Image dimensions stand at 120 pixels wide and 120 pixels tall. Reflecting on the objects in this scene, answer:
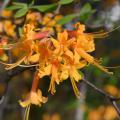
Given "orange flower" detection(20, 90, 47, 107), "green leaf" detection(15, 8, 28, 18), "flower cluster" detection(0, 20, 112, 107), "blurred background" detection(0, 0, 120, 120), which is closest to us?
"flower cluster" detection(0, 20, 112, 107)

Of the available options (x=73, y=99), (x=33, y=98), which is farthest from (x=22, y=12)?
(x=73, y=99)

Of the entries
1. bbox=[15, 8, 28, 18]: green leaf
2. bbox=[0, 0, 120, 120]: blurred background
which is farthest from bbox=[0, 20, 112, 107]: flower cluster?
bbox=[0, 0, 120, 120]: blurred background

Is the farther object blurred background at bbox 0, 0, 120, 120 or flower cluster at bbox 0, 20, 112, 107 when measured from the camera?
blurred background at bbox 0, 0, 120, 120

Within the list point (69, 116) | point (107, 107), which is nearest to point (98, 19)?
point (107, 107)

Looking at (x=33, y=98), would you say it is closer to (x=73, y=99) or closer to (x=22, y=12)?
(x=22, y=12)

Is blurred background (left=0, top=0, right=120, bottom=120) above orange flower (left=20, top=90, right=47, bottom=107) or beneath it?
beneath

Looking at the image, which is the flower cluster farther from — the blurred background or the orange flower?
the blurred background

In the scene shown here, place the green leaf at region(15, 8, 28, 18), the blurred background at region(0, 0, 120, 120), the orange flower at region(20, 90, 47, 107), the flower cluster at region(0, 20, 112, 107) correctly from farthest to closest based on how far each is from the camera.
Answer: the blurred background at region(0, 0, 120, 120) → the green leaf at region(15, 8, 28, 18) → the orange flower at region(20, 90, 47, 107) → the flower cluster at region(0, 20, 112, 107)

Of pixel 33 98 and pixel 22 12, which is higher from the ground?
pixel 22 12

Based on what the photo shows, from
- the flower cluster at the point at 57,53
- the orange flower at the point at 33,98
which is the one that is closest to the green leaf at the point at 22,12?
the flower cluster at the point at 57,53

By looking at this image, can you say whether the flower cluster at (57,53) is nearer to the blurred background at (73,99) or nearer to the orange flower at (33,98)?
the orange flower at (33,98)

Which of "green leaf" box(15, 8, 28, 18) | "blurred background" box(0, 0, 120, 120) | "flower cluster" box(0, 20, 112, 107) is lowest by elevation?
"blurred background" box(0, 0, 120, 120)

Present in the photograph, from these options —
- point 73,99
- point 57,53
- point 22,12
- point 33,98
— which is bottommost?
point 73,99
